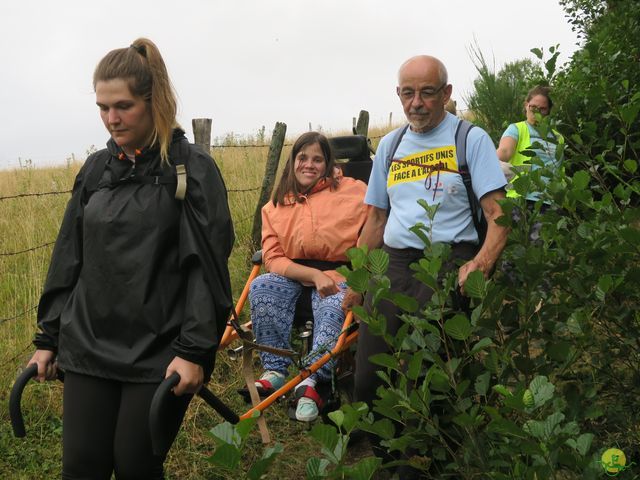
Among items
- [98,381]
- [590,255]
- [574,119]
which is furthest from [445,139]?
[98,381]

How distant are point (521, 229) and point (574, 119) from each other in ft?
2.43

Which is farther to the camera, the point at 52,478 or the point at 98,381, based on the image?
the point at 52,478

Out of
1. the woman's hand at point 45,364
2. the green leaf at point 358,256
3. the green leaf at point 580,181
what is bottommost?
the woman's hand at point 45,364

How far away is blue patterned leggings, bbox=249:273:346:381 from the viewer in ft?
15.3

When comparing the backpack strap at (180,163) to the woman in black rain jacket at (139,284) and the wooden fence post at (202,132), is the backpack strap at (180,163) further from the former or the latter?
the wooden fence post at (202,132)

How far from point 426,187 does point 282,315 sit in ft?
5.06

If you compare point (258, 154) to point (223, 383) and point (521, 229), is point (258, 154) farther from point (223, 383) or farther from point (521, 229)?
point (521, 229)

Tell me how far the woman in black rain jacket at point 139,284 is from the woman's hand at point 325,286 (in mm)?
2028

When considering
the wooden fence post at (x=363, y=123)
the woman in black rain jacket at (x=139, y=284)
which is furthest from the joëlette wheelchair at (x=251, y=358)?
the wooden fence post at (x=363, y=123)

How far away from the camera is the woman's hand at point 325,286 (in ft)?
15.6

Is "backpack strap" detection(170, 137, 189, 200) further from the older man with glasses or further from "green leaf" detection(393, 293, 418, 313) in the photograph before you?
the older man with glasses

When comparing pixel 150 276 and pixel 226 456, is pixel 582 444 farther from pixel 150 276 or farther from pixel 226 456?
pixel 150 276

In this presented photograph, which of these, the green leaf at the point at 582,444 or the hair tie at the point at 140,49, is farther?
the hair tie at the point at 140,49

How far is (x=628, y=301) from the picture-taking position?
2549mm
